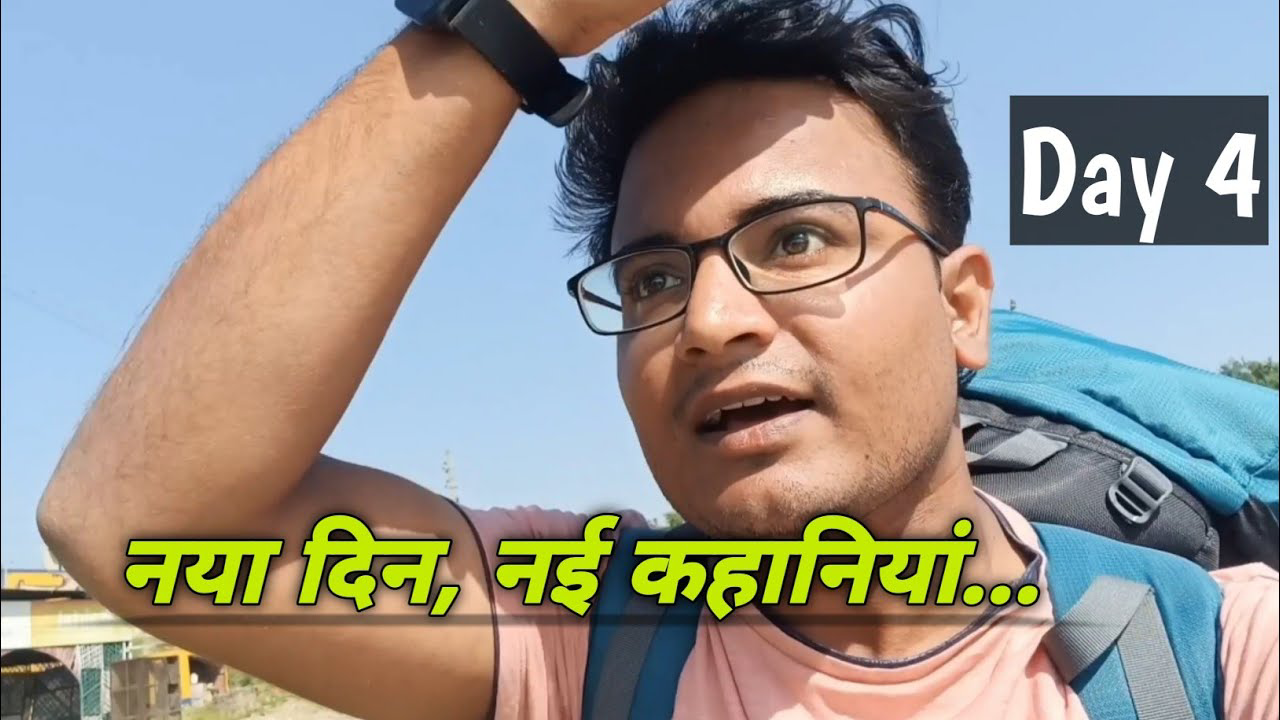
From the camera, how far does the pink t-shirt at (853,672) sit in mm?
1261

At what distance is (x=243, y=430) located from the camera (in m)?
1.18

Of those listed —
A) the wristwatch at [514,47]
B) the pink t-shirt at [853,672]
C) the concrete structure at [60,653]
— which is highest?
the wristwatch at [514,47]

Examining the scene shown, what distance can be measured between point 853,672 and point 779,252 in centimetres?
59

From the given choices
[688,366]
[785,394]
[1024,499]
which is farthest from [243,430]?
[1024,499]

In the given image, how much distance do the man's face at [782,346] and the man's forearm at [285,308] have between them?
0.34 meters

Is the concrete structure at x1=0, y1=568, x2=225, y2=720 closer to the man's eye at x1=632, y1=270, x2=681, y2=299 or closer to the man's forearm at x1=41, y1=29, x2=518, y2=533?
the man's forearm at x1=41, y1=29, x2=518, y2=533

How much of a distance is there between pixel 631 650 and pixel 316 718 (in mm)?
881

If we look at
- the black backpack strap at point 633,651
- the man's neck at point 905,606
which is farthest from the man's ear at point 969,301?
the black backpack strap at point 633,651

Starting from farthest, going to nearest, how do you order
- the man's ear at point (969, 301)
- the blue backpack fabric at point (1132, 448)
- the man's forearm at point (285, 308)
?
the blue backpack fabric at point (1132, 448), the man's ear at point (969, 301), the man's forearm at point (285, 308)

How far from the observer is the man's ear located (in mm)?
1546

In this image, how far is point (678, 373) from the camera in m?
1.32

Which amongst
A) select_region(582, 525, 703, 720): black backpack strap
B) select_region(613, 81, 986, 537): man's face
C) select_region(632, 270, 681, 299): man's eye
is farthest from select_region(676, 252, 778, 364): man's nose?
select_region(582, 525, 703, 720): black backpack strap

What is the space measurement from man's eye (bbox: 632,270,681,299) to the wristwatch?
29cm

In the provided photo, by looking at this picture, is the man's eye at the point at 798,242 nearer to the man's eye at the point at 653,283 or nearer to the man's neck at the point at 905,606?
the man's eye at the point at 653,283
